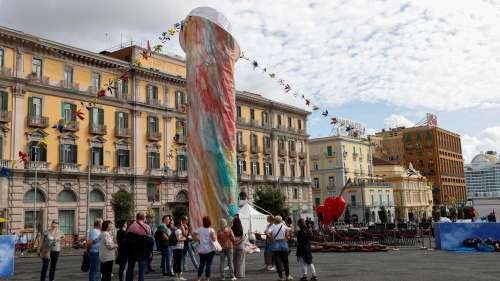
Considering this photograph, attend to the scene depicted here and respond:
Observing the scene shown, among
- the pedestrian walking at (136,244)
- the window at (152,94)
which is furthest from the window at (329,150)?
the pedestrian walking at (136,244)

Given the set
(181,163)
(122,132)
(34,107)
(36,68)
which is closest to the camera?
(34,107)

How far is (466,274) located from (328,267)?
4519 millimetres

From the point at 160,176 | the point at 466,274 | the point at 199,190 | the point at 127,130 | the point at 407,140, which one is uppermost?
the point at 407,140

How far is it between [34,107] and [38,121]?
116cm

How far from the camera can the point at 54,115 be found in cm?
3969

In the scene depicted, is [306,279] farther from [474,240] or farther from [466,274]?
[474,240]

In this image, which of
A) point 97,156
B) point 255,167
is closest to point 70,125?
point 97,156

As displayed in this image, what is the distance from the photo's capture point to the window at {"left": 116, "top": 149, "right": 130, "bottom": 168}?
44219mm

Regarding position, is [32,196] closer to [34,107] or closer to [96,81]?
[34,107]

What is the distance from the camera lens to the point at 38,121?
38344 mm

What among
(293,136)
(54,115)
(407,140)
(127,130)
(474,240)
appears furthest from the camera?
(407,140)

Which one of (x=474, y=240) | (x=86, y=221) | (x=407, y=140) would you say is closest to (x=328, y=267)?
(x=474, y=240)

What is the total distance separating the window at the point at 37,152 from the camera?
38.0 metres

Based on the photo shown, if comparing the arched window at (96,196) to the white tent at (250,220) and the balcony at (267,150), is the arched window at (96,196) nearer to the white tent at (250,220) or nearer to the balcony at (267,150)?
the white tent at (250,220)
